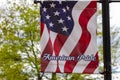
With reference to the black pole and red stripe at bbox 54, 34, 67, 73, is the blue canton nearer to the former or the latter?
red stripe at bbox 54, 34, 67, 73

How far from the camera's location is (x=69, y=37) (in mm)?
8625

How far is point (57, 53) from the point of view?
853 cm

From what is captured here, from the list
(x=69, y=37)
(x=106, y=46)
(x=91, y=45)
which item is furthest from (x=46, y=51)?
(x=106, y=46)

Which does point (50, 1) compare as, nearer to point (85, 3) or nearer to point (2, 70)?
point (85, 3)

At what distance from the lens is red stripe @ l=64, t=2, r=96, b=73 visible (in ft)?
27.9

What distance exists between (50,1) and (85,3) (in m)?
0.67

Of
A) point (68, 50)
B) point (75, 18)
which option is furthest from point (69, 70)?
point (75, 18)

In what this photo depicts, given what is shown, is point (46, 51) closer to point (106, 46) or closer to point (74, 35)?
point (74, 35)

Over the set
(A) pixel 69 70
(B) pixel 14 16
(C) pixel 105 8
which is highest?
(B) pixel 14 16

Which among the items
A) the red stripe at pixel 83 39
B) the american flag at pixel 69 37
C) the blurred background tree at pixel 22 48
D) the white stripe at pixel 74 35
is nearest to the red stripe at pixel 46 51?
the american flag at pixel 69 37

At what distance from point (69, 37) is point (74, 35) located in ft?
0.36

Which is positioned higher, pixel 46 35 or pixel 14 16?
pixel 14 16

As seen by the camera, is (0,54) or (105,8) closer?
(105,8)

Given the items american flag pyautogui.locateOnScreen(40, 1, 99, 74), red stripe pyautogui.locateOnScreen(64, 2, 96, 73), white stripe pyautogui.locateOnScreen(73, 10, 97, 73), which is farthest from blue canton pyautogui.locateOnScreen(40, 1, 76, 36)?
white stripe pyautogui.locateOnScreen(73, 10, 97, 73)
